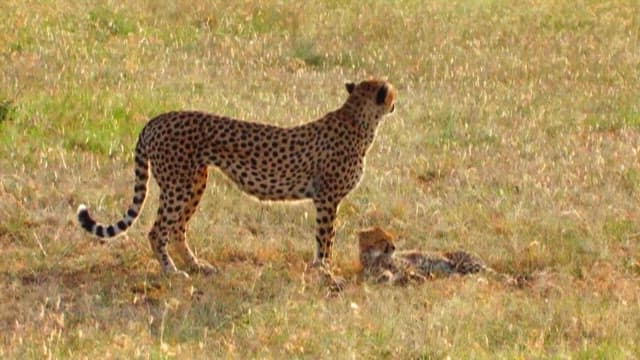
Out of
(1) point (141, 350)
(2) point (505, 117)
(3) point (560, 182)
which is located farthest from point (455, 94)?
(1) point (141, 350)

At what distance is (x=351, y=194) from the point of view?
10062mm

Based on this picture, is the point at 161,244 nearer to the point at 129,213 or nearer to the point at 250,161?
the point at 129,213

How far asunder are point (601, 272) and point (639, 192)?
6.65ft

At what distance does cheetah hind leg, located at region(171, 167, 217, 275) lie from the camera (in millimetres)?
8414

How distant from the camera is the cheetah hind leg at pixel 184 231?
8.41 metres

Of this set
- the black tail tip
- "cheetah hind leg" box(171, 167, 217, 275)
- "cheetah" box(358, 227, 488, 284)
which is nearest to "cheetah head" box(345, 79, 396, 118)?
"cheetah" box(358, 227, 488, 284)

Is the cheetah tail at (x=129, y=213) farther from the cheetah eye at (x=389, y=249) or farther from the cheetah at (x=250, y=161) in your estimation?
the cheetah eye at (x=389, y=249)

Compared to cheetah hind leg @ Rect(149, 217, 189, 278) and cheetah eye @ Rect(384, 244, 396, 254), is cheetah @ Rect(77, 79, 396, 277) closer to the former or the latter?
cheetah hind leg @ Rect(149, 217, 189, 278)

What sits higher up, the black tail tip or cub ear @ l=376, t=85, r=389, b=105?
cub ear @ l=376, t=85, r=389, b=105

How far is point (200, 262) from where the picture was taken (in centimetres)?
852

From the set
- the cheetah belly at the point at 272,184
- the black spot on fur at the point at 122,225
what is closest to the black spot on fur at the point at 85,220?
the black spot on fur at the point at 122,225

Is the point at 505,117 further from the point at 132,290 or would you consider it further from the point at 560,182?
the point at 132,290

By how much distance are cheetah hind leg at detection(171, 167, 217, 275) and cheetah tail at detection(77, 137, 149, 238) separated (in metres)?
0.26

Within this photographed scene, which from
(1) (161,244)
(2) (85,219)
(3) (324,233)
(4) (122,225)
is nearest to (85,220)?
(2) (85,219)
